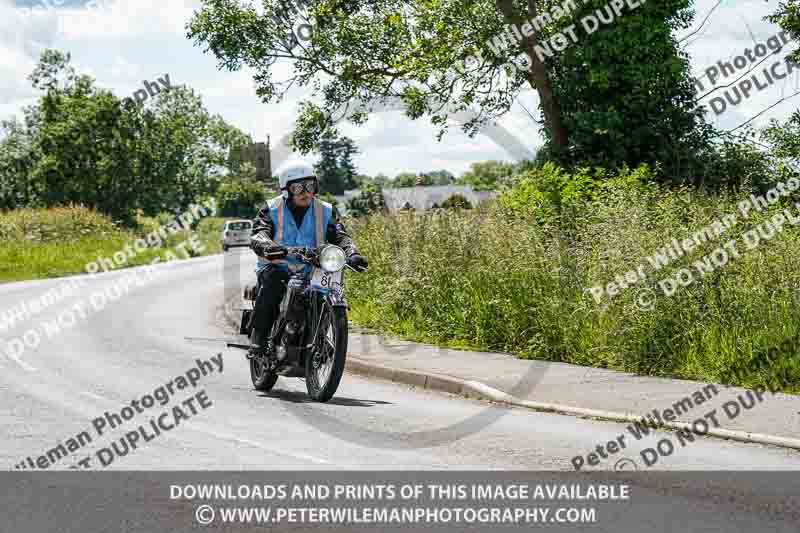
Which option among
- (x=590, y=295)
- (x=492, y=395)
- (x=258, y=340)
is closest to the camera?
(x=258, y=340)

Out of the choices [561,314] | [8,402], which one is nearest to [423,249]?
[561,314]

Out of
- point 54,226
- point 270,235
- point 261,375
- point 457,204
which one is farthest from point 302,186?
point 54,226

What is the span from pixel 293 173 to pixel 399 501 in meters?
4.58

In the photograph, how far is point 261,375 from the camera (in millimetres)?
11359

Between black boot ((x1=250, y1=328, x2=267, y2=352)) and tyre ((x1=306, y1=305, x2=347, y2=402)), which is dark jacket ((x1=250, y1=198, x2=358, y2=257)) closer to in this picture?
tyre ((x1=306, y1=305, x2=347, y2=402))

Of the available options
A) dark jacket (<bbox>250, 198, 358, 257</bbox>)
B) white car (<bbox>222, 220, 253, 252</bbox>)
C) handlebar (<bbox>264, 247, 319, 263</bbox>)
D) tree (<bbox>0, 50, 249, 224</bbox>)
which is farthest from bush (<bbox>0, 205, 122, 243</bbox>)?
handlebar (<bbox>264, 247, 319, 263</bbox>)

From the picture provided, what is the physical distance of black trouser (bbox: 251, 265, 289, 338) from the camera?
10.6m

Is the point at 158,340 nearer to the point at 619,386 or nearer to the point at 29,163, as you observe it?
the point at 619,386

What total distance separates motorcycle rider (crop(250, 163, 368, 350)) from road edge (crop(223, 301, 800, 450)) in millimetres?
1913

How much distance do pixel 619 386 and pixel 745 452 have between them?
10.0 feet

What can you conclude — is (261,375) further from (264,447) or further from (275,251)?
(264,447)

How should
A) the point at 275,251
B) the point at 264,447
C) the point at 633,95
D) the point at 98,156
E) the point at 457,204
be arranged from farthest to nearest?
1. the point at 98,156
2. the point at 633,95
3. the point at 457,204
4. the point at 275,251
5. the point at 264,447

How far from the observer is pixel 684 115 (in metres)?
23.2

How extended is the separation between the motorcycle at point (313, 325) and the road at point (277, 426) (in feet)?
1.07
